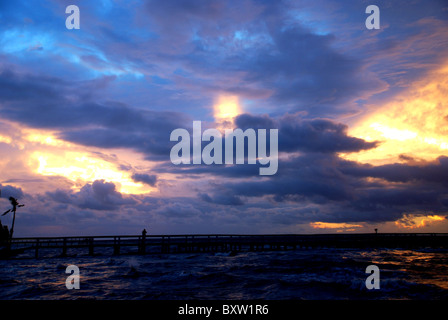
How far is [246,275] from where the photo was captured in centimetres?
2278
